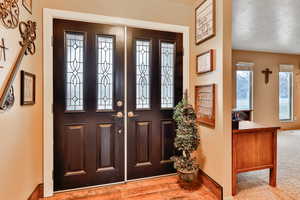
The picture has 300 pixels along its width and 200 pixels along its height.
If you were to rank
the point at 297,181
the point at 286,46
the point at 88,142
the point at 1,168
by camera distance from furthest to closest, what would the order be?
1. the point at 286,46
2. the point at 297,181
3. the point at 88,142
4. the point at 1,168

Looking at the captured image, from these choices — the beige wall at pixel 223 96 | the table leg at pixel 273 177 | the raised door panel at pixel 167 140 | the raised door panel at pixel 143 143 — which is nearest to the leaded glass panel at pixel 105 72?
the raised door panel at pixel 143 143

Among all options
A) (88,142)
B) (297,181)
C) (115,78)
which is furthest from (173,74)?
(297,181)

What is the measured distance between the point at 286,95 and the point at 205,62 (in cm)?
540

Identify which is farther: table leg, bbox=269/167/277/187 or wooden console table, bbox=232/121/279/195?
table leg, bbox=269/167/277/187

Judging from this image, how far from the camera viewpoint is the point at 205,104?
2.23m

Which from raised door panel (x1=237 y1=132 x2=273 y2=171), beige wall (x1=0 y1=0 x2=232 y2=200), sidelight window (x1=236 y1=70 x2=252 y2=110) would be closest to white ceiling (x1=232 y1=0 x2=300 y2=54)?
sidelight window (x1=236 y1=70 x2=252 y2=110)

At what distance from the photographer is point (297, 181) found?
2.38 m

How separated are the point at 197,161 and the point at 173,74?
4.34 ft

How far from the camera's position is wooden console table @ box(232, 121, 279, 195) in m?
2.05

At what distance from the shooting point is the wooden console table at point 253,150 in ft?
6.72

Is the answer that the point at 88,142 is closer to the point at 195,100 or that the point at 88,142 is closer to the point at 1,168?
the point at 1,168

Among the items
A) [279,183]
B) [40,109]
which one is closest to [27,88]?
[40,109]

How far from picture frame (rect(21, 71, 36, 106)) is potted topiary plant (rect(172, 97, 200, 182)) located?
66.1 inches

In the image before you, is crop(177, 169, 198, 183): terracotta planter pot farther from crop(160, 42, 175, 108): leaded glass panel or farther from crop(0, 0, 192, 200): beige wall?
crop(0, 0, 192, 200): beige wall
